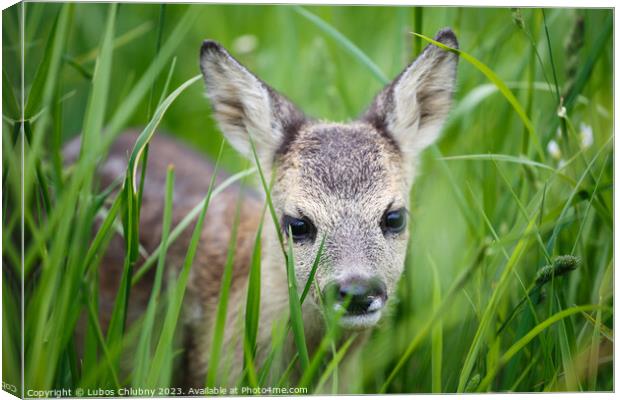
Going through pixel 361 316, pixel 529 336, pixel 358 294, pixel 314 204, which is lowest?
pixel 529 336

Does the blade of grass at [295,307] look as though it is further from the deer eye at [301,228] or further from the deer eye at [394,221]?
the deer eye at [394,221]

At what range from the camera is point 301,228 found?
4891mm

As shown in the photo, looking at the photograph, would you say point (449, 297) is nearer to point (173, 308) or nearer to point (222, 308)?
point (222, 308)

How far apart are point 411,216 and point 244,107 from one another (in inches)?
47.4

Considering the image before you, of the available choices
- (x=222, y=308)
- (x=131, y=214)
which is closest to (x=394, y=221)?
(x=222, y=308)

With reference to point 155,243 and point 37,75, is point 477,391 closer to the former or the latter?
point 155,243

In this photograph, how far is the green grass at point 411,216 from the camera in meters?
4.79

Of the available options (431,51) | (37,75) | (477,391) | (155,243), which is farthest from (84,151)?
(477,391)

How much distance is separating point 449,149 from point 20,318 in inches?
125

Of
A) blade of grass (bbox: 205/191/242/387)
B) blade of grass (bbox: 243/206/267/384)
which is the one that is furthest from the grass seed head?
blade of grass (bbox: 205/191/242/387)

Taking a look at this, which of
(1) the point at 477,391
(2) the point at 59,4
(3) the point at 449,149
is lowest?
(1) the point at 477,391

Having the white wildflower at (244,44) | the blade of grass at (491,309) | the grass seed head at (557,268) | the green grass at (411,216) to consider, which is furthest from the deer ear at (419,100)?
the white wildflower at (244,44)

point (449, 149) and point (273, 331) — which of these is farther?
point (449, 149)

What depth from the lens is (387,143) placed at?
209 inches
